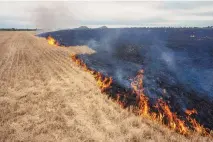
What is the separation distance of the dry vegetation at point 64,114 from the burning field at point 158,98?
780mm

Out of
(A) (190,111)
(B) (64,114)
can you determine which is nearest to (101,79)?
(B) (64,114)

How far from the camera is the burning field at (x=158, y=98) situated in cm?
1238

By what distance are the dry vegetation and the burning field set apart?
780 mm

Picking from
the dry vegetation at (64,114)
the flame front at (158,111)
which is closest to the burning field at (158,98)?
the flame front at (158,111)

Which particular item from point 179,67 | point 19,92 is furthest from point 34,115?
point 179,67

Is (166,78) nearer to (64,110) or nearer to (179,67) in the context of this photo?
(179,67)

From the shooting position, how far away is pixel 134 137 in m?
10.4

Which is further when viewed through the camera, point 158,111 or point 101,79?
point 101,79

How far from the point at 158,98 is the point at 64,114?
5.75m

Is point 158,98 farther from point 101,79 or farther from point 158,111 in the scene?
point 101,79

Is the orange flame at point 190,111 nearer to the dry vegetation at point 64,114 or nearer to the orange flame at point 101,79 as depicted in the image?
the dry vegetation at point 64,114

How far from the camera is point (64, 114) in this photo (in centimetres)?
1284

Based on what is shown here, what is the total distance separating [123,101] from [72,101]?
2.75 m

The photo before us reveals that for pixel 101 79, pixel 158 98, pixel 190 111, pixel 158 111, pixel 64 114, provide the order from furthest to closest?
1. pixel 101 79
2. pixel 158 98
3. pixel 190 111
4. pixel 158 111
5. pixel 64 114
